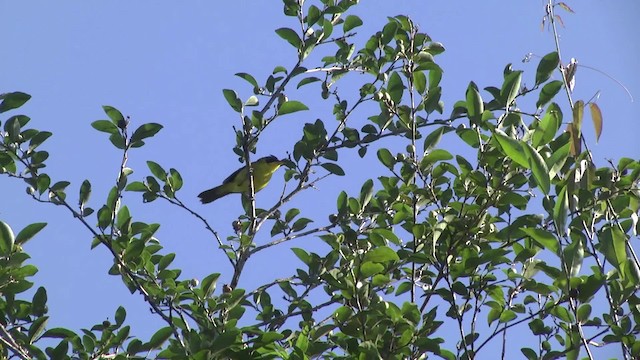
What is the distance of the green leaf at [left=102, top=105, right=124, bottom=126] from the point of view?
3.97 m

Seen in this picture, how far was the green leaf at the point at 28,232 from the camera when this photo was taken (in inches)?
152

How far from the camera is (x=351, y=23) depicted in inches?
184

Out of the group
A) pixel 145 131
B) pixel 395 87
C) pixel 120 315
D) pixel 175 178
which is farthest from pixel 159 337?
pixel 395 87

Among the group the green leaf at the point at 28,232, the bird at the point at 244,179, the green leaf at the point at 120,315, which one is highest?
the bird at the point at 244,179

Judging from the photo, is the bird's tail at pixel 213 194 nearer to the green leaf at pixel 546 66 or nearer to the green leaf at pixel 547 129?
the green leaf at pixel 546 66

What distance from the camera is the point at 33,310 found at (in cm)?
382

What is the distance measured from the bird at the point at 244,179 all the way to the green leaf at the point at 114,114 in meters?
4.13

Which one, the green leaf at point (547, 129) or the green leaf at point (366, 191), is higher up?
the green leaf at point (366, 191)

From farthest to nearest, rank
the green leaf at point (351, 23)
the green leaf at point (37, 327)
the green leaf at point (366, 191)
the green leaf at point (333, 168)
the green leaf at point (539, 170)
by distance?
the green leaf at point (351, 23) → the green leaf at point (333, 168) → the green leaf at point (366, 191) → the green leaf at point (37, 327) → the green leaf at point (539, 170)

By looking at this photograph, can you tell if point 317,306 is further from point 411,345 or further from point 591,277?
point 591,277

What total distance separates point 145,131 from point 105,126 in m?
0.18

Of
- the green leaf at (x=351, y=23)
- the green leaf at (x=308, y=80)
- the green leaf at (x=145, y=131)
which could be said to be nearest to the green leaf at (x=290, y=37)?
the green leaf at (x=308, y=80)

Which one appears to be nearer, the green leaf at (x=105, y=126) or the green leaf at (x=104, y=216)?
the green leaf at (x=104, y=216)

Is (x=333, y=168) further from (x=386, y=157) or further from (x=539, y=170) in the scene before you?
(x=539, y=170)
